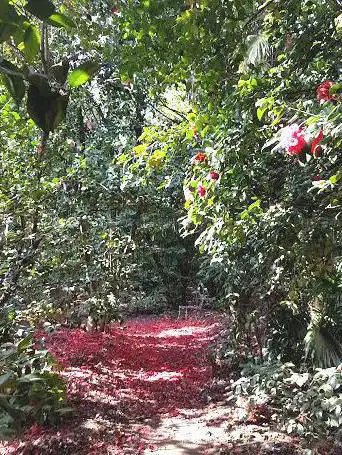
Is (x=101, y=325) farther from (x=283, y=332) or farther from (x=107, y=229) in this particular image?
(x=283, y=332)

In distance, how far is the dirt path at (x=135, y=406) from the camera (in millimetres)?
4043

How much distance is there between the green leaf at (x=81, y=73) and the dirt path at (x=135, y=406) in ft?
12.2

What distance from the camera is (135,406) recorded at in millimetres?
5316

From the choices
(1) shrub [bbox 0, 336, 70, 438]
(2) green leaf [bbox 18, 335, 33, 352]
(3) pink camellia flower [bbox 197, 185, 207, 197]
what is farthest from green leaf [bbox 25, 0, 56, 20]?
(2) green leaf [bbox 18, 335, 33, 352]

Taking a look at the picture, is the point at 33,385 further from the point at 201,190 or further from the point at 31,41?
the point at 31,41

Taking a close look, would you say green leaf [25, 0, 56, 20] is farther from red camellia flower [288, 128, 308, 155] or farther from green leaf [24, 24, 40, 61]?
red camellia flower [288, 128, 308, 155]

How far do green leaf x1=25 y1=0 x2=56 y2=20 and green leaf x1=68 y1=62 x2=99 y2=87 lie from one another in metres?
0.11

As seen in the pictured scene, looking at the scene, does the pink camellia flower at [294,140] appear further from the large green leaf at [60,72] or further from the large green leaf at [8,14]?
the large green leaf at [8,14]

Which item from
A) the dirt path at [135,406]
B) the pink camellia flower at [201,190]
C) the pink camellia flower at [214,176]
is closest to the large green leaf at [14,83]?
the pink camellia flower at [214,176]

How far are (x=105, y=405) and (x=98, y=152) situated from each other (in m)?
4.83

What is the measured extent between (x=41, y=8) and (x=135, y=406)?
5210 mm

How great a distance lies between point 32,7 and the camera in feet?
2.35

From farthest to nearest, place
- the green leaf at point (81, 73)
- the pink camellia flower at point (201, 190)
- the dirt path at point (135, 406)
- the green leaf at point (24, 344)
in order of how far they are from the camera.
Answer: the green leaf at point (24, 344)
the dirt path at point (135, 406)
the pink camellia flower at point (201, 190)
the green leaf at point (81, 73)

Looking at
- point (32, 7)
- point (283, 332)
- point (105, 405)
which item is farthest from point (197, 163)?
point (105, 405)
